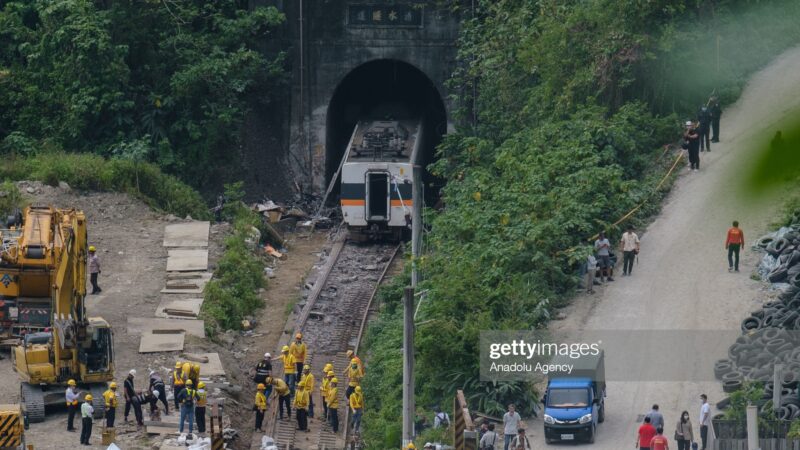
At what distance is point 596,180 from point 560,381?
35.8 ft

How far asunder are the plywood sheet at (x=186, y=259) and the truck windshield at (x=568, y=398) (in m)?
16.6

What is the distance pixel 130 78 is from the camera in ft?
157

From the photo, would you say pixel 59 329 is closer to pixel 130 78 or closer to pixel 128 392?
pixel 128 392

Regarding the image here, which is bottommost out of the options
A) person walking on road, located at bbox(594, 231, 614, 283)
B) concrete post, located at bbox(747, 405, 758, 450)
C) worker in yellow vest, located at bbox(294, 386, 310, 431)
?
worker in yellow vest, located at bbox(294, 386, 310, 431)

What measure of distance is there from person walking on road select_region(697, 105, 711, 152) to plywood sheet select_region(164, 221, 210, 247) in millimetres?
14660

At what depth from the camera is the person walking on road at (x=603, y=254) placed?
3253cm

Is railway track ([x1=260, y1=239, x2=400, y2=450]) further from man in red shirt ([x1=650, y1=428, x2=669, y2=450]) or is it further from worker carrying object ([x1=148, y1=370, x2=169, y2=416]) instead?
man in red shirt ([x1=650, y1=428, x2=669, y2=450])

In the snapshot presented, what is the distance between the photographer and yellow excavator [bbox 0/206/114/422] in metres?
28.5

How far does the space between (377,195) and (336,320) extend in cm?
731

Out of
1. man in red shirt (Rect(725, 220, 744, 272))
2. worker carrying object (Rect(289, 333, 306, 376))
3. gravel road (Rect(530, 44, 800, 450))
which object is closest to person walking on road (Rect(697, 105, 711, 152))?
gravel road (Rect(530, 44, 800, 450))

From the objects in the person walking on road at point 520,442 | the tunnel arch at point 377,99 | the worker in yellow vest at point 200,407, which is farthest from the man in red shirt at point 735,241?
the tunnel arch at point 377,99

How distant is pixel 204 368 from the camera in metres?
32.8

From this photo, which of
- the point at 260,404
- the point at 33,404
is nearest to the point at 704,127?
the point at 260,404

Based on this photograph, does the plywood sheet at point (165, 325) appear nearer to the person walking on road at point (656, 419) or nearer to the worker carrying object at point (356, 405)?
the worker carrying object at point (356, 405)
